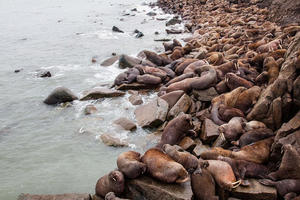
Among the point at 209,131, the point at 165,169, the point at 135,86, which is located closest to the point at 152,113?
the point at 209,131

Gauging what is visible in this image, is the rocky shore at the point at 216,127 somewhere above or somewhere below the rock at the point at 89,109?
above

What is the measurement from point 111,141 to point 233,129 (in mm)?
3855

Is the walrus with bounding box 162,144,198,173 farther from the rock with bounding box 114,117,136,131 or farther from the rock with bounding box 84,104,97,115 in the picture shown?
the rock with bounding box 84,104,97,115

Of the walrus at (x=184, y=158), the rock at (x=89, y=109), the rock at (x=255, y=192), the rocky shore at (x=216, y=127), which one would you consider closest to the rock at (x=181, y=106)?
the rocky shore at (x=216, y=127)

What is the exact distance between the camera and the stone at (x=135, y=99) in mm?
11109

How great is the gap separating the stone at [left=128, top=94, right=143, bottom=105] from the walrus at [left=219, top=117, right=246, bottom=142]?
4.47 metres

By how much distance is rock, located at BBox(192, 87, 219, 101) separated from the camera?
381 inches

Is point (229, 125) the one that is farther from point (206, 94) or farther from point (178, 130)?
point (206, 94)

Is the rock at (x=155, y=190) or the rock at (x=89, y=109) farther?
the rock at (x=89, y=109)

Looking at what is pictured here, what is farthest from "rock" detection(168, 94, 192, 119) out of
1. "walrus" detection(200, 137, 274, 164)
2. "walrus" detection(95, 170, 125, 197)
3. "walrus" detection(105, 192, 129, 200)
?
"walrus" detection(105, 192, 129, 200)

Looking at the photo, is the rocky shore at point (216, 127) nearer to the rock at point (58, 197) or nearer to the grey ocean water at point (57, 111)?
the rock at point (58, 197)

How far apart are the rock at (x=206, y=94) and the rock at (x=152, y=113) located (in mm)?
1256

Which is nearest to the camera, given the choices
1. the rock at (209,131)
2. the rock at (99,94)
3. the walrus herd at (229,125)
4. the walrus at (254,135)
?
the walrus herd at (229,125)

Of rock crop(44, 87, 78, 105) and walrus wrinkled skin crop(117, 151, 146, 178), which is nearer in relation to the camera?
walrus wrinkled skin crop(117, 151, 146, 178)
